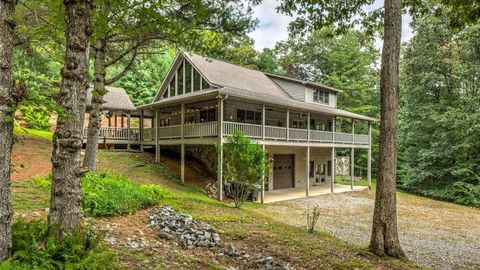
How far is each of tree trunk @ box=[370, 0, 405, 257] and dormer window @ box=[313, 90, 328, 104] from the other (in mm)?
18660

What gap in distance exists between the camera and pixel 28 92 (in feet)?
9.68

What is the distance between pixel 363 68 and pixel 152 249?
36.8 meters

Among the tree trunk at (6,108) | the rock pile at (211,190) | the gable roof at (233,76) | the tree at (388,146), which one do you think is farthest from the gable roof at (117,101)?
the tree trunk at (6,108)

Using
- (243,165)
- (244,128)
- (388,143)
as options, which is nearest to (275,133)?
(244,128)

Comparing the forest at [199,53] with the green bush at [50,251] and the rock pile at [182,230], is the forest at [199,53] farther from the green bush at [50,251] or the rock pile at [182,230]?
the rock pile at [182,230]

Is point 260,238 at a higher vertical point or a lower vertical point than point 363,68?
lower

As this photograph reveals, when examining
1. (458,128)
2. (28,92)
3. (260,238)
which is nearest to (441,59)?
(458,128)

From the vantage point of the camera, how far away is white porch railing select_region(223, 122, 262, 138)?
15.9 metres

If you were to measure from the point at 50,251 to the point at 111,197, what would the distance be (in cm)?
471

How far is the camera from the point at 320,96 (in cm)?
2672

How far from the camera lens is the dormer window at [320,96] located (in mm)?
26112

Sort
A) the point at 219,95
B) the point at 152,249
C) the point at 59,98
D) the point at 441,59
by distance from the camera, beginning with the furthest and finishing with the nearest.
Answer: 1. the point at 441,59
2. the point at 219,95
3. the point at 152,249
4. the point at 59,98

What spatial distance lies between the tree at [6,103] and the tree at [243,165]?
1090 cm

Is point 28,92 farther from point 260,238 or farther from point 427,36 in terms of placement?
point 427,36
